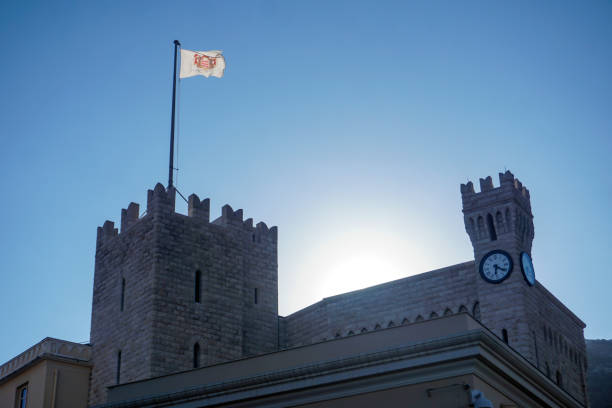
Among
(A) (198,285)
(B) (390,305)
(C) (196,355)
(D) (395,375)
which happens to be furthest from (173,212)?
(D) (395,375)

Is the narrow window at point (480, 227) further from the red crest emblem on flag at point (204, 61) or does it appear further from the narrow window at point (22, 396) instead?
the narrow window at point (22, 396)

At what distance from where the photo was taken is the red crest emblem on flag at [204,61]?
36.8 m

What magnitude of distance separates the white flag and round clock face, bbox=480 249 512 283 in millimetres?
13832

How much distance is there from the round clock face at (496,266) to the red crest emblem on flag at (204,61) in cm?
1425

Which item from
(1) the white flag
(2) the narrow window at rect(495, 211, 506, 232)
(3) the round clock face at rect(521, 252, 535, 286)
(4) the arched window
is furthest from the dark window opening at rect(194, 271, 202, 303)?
→ (3) the round clock face at rect(521, 252, 535, 286)

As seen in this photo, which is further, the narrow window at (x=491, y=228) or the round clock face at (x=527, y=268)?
the narrow window at (x=491, y=228)

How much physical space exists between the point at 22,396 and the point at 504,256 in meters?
18.5

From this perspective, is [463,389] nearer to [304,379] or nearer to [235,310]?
[304,379]

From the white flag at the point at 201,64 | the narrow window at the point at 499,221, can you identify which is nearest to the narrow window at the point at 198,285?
the white flag at the point at 201,64

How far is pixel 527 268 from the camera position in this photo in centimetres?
3047

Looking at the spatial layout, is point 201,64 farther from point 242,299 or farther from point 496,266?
point 496,266

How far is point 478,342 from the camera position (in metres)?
18.5

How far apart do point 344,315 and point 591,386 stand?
1602 inches

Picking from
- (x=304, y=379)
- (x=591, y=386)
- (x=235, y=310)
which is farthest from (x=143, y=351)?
(x=591, y=386)
